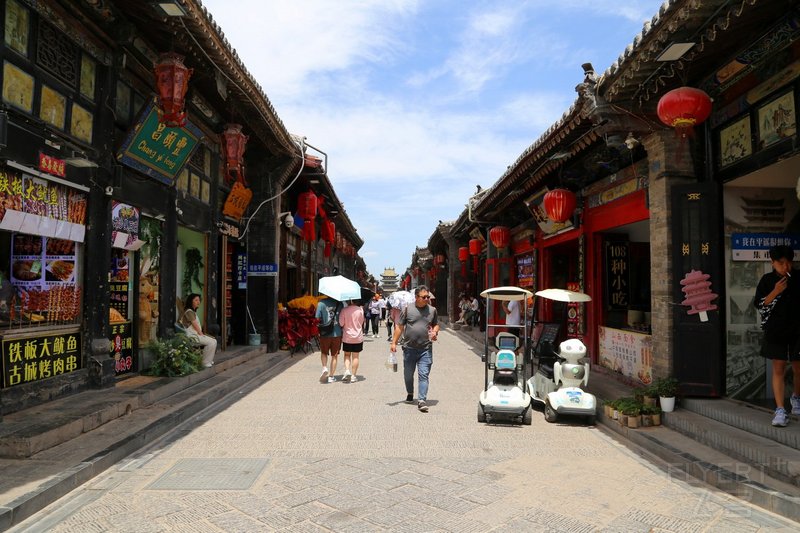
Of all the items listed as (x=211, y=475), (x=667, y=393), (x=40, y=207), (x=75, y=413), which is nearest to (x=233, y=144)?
(x=40, y=207)

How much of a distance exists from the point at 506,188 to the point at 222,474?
9148 millimetres

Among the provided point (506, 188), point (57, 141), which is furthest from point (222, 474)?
point (506, 188)

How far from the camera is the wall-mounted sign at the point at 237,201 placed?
11.9 metres

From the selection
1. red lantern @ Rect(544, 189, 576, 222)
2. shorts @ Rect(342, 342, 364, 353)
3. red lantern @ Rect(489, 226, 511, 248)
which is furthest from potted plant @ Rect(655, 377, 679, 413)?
red lantern @ Rect(489, 226, 511, 248)

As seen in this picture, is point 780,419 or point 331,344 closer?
point 780,419

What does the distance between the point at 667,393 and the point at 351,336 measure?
15.9 ft

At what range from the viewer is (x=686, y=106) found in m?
5.42

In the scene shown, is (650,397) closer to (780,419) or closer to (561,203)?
(780,419)

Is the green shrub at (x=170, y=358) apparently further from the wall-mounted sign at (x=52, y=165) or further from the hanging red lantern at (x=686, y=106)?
the hanging red lantern at (x=686, y=106)

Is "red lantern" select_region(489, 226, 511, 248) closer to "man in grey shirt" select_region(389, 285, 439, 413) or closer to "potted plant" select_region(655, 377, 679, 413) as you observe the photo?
"man in grey shirt" select_region(389, 285, 439, 413)

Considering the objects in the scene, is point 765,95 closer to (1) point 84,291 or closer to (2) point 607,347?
(2) point 607,347

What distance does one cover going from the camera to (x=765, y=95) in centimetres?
563

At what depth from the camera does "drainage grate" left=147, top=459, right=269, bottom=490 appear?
4.28 m

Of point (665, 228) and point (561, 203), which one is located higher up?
point (561, 203)
